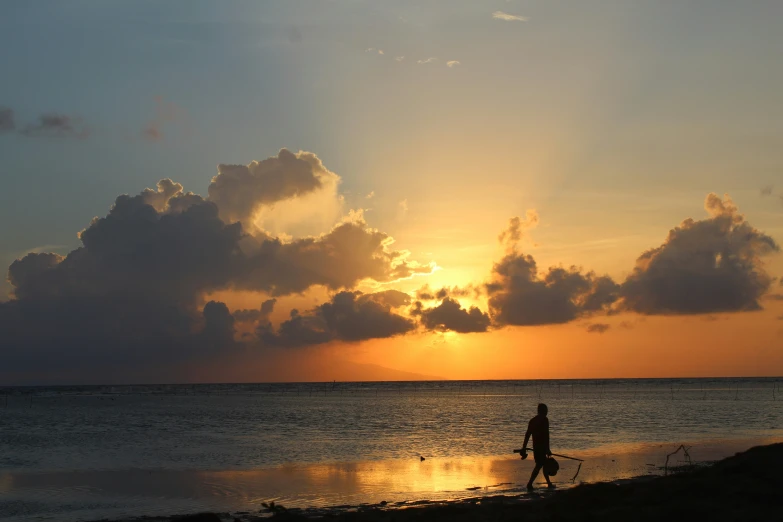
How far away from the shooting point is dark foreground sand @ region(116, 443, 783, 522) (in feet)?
46.8

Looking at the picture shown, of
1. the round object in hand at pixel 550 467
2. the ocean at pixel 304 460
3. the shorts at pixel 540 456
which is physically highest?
the shorts at pixel 540 456

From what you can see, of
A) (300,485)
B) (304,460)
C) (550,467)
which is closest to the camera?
(550,467)

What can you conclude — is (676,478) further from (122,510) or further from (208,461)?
(208,461)

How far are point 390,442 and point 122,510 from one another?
21.6 meters

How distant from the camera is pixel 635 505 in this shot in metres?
15.6

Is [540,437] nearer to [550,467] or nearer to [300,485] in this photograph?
[550,467]

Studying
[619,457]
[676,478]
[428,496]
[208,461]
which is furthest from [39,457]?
[676,478]

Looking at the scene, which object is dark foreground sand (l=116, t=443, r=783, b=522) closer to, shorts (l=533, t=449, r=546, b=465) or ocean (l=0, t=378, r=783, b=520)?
shorts (l=533, t=449, r=546, b=465)

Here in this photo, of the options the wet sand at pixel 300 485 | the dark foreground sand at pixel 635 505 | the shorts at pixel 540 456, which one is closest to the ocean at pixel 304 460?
the wet sand at pixel 300 485

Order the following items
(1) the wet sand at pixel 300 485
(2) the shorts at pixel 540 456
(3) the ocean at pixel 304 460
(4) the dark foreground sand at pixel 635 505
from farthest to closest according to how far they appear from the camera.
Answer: (3) the ocean at pixel 304 460, (2) the shorts at pixel 540 456, (1) the wet sand at pixel 300 485, (4) the dark foreground sand at pixel 635 505

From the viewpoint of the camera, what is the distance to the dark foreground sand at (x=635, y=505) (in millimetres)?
14258

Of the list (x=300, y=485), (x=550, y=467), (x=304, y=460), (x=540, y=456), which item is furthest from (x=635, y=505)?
(x=304, y=460)

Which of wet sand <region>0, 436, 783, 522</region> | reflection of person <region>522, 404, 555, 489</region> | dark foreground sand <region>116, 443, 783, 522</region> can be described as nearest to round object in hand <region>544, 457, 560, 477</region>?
reflection of person <region>522, 404, 555, 489</region>

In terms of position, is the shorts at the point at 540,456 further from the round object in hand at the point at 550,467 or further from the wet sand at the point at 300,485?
the wet sand at the point at 300,485
